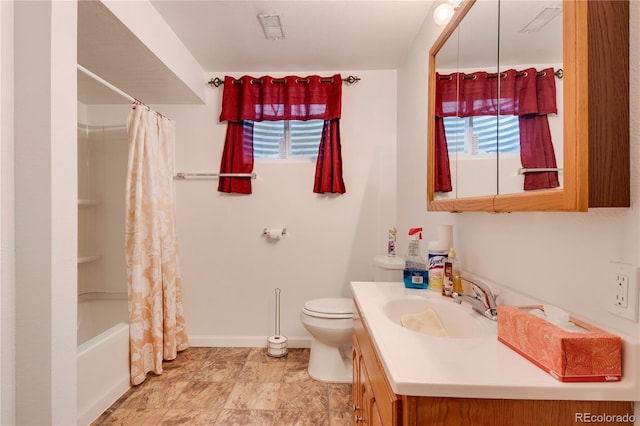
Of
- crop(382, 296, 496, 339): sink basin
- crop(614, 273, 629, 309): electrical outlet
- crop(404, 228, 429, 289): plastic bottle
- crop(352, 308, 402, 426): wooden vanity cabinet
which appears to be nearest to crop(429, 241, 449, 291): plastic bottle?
crop(404, 228, 429, 289): plastic bottle

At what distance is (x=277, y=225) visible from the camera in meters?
2.81

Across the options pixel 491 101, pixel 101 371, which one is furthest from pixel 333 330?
pixel 491 101

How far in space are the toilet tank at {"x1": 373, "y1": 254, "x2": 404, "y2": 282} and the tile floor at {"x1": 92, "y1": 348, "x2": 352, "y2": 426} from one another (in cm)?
75

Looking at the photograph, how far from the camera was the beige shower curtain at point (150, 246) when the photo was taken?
7.12 ft

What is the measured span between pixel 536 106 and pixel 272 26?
5.78ft

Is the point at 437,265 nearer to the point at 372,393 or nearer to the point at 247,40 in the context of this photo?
the point at 372,393

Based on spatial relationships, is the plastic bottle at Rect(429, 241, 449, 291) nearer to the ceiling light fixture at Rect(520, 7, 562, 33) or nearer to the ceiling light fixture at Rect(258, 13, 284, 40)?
the ceiling light fixture at Rect(520, 7, 562, 33)

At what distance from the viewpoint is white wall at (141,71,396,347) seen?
2.80 m

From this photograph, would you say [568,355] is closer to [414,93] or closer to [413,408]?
[413,408]

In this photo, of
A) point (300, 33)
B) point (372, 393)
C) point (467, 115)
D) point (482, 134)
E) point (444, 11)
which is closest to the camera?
point (372, 393)

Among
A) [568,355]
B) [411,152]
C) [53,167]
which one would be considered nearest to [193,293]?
[53,167]

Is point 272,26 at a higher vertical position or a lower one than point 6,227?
higher

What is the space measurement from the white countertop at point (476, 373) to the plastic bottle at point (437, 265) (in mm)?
543

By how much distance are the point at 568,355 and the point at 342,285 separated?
7.04 feet
